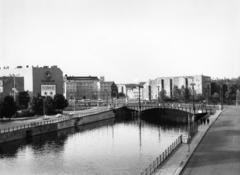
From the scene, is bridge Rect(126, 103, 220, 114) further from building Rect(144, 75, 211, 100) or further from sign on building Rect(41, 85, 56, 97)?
building Rect(144, 75, 211, 100)

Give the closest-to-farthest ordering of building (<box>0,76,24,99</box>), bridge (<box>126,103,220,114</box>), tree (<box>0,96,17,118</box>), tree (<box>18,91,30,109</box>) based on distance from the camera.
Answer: tree (<box>0,96,17,118</box>) → bridge (<box>126,103,220,114</box>) → tree (<box>18,91,30,109</box>) → building (<box>0,76,24,99</box>)

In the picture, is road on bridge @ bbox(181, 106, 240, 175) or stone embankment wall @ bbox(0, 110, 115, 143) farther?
stone embankment wall @ bbox(0, 110, 115, 143)

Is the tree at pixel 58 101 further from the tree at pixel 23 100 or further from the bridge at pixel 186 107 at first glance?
the bridge at pixel 186 107

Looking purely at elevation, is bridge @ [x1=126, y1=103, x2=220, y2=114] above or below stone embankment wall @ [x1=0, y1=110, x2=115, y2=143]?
above

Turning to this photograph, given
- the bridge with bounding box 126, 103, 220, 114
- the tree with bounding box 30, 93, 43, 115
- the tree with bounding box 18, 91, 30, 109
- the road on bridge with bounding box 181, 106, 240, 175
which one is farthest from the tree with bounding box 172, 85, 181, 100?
the road on bridge with bounding box 181, 106, 240, 175

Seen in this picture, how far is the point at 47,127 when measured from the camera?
67938 mm

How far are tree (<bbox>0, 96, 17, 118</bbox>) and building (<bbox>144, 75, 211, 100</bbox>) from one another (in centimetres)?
8721

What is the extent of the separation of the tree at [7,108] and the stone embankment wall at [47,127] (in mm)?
12386

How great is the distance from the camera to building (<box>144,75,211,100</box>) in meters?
149

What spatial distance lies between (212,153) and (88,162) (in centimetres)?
1551

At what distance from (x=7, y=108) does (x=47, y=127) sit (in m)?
14.8

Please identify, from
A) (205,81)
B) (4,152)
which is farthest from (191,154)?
(205,81)

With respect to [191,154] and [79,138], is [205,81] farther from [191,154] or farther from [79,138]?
[191,154]

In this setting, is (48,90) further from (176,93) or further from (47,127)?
(47,127)
